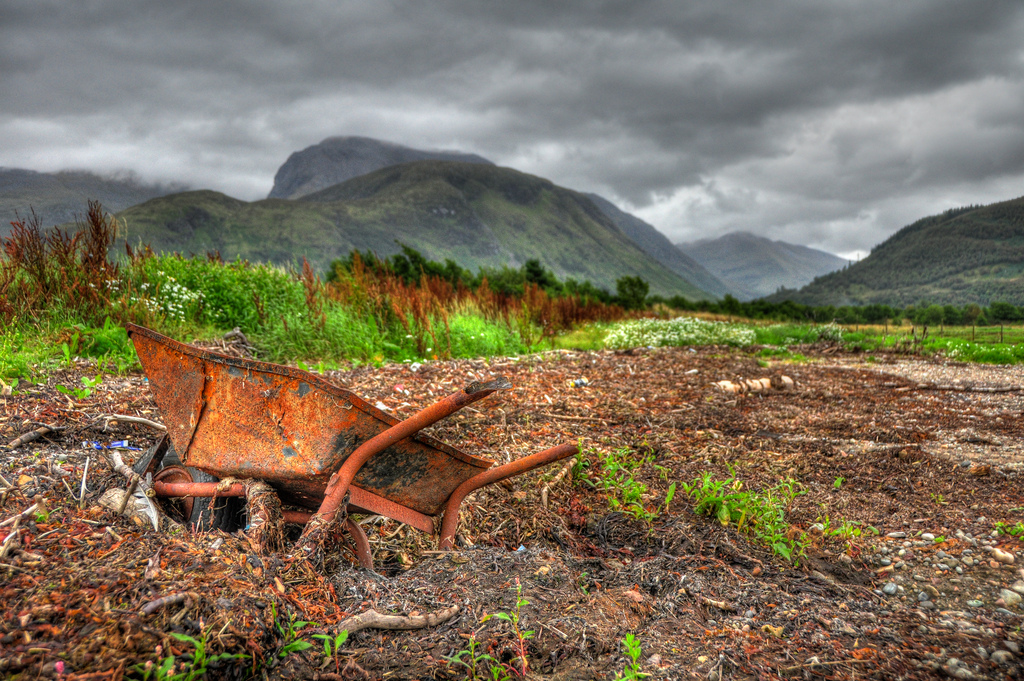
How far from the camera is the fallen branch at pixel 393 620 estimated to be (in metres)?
1.37

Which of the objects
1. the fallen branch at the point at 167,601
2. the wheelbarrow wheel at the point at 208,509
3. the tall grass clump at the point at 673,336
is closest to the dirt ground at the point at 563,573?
the fallen branch at the point at 167,601

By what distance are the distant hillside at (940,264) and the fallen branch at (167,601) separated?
63.1m

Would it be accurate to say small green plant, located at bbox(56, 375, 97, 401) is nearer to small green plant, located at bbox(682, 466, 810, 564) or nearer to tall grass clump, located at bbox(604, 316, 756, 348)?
small green plant, located at bbox(682, 466, 810, 564)

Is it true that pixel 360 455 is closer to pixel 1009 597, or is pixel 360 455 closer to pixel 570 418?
pixel 1009 597

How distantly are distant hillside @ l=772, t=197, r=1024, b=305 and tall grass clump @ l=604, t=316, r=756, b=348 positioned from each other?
1930 inches

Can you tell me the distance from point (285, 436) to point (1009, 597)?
3.08m

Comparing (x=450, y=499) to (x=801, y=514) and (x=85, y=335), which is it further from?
(x=85, y=335)

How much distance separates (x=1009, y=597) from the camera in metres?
2.08

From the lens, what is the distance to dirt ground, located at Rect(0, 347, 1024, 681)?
1213mm

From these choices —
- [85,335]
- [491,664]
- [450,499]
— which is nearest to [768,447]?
[450,499]

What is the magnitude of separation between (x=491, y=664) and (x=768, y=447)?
3.71m

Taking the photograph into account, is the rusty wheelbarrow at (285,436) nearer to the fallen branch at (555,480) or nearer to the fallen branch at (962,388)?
the fallen branch at (555,480)

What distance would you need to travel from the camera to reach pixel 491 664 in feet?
4.53

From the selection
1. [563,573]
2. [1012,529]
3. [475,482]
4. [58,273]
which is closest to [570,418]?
[475,482]
